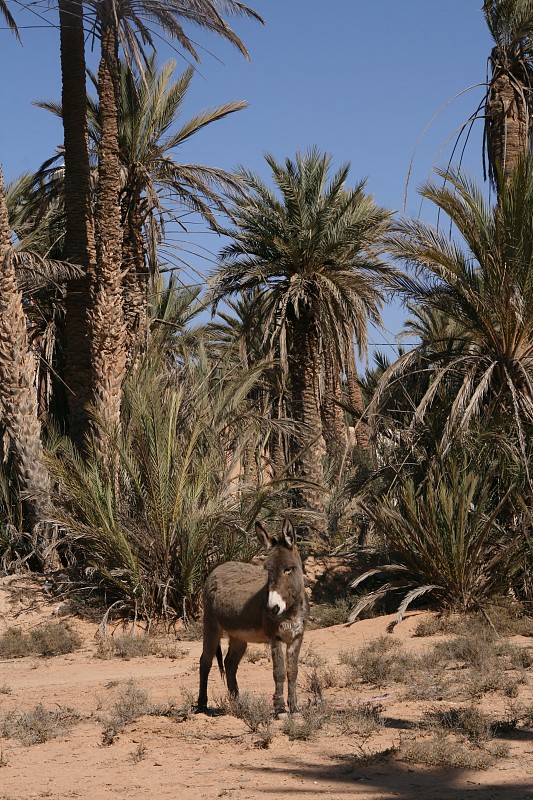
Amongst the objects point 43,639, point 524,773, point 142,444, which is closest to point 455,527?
point 142,444

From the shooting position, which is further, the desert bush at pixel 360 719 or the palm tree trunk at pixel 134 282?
the palm tree trunk at pixel 134 282

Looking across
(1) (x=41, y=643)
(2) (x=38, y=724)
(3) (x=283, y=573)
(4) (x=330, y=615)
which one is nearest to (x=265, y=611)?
(3) (x=283, y=573)

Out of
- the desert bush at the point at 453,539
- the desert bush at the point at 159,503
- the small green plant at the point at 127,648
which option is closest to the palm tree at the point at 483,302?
the desert bush at the point at 453,539

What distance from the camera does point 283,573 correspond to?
866 centimetres

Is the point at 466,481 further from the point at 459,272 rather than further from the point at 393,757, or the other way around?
the point at 393,757

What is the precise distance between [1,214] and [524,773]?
13.9 meters

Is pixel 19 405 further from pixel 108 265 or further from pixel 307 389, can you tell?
pixel 307 389

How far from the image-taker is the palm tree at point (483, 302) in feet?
47.8

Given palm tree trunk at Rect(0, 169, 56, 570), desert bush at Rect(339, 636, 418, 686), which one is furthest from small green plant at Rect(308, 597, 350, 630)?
palm tree trunk at Rect(0, 169, 56, 570)

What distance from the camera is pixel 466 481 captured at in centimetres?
1421

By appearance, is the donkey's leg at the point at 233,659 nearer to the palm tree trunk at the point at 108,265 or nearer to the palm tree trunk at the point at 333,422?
the palm tree trunk at the point at 333,422

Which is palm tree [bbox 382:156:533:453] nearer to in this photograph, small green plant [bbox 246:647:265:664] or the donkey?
small green plant [bbox 246:647:265:664]

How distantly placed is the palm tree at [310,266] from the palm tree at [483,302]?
419cm

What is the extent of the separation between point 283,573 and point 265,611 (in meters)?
0.37
